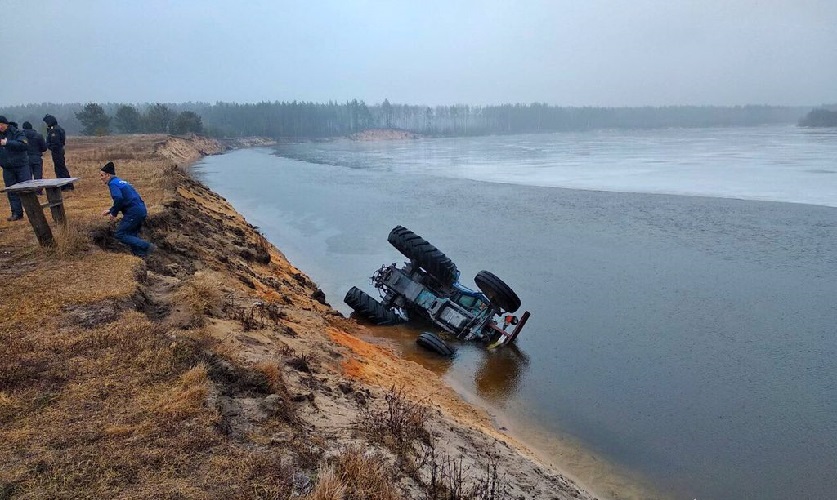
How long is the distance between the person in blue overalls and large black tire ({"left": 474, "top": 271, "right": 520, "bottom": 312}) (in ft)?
21.6

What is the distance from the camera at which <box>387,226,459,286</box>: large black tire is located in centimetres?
1216

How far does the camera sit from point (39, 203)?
840 cm

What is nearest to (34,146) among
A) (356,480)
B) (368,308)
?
(368,308)

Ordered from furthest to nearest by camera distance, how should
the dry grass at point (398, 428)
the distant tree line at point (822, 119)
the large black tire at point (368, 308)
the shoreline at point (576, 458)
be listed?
the distant tree line at point (822, 119), the large black tire at point (368, 308), the shoreline at point (576, 458), the dry grass at point (398, 428)

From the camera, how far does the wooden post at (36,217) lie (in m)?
7.94

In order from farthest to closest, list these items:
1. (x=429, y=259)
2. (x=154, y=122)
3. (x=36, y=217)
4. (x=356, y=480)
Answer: (x=154, y=122)
(x=429, y=259)
(x=36, y=217)
(x=356, y=480)

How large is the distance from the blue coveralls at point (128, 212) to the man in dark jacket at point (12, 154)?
2.90 metres

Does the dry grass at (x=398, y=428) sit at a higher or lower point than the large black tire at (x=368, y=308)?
higher

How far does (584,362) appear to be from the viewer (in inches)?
432

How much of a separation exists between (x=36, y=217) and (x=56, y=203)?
428 mm

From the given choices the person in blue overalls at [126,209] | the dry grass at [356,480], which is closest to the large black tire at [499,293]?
the person in blue overalls at [126,209]

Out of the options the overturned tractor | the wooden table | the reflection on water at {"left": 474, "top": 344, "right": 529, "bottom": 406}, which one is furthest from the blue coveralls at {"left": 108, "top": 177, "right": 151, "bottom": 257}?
the reflection on water at {"left": 474, "top": 344, "right": 529, "bottom": 406}

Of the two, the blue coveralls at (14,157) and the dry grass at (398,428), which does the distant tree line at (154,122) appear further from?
the dry grass at (398,428)

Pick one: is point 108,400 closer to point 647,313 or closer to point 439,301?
point 439,301
